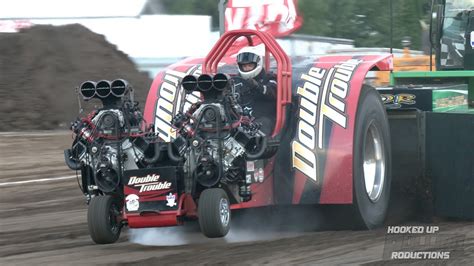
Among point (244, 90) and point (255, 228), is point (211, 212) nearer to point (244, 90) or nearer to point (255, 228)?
point (255, 228)

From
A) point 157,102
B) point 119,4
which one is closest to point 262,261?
point 157,102

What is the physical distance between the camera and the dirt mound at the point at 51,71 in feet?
57.7

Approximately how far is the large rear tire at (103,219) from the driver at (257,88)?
1.53 metres

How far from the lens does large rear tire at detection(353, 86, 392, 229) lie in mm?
8148

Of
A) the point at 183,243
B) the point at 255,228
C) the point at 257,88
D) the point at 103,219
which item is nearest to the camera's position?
the point at 103,219

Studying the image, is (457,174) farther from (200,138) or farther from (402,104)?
(200,138)

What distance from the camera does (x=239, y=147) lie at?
7441 millimetres

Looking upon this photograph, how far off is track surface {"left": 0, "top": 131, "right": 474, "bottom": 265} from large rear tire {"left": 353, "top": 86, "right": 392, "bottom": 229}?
0.20 meters

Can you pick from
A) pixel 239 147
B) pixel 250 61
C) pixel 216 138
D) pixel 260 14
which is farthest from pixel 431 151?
pixel 260 14

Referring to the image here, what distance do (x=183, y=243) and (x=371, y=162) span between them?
191 centimetres

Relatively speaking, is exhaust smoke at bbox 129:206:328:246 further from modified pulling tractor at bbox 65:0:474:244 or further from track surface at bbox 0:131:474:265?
modified pulling tractor at bbox 65:0:474:244

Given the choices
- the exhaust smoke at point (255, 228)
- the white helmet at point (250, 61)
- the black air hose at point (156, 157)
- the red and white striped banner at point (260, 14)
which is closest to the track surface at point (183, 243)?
the exhaust smoke at point (255, 228)

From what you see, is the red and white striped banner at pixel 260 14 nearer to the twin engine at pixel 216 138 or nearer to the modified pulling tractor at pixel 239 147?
the modified pulling tractor at pixel 239 147

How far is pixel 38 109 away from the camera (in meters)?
17.7
